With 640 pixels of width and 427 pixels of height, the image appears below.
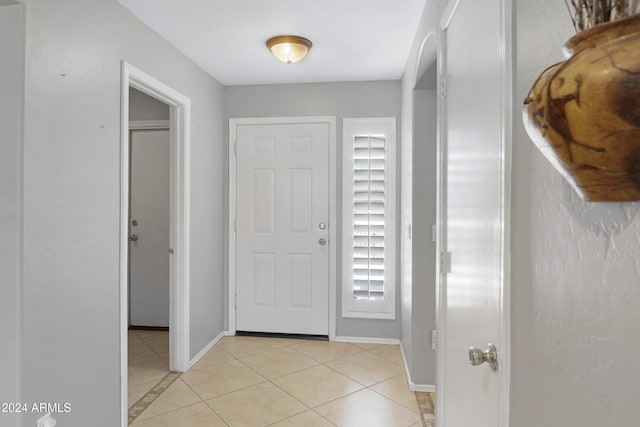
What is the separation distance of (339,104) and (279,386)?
2.48 m

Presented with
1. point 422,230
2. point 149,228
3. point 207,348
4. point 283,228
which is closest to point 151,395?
point 207,348

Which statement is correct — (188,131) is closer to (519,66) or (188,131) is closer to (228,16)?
(228,16)

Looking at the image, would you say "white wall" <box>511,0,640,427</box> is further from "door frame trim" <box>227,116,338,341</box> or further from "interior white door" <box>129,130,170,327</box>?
"interior white door" <box>129,130,170,327</box>

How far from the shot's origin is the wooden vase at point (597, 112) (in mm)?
351

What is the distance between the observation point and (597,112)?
37 cm

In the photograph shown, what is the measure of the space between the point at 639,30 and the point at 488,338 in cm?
93

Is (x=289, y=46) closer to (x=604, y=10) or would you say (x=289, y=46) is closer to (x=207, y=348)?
(x=604, y=10)

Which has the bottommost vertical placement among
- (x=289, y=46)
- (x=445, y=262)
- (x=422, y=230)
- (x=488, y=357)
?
(x=488, y=357)

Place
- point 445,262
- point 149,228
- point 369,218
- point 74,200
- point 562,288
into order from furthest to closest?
1. point 149,228
2. point 369,218
3. point 74,200
4. point 445,262
5. point 562,288

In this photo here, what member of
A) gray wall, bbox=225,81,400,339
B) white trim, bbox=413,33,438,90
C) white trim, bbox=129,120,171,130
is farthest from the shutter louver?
white trim, bbox=129,120,171,130

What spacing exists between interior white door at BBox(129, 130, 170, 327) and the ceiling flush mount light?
5.90ft

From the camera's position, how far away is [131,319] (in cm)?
399

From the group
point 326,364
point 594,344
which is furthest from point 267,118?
point 594,344

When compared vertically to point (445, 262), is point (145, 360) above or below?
below
